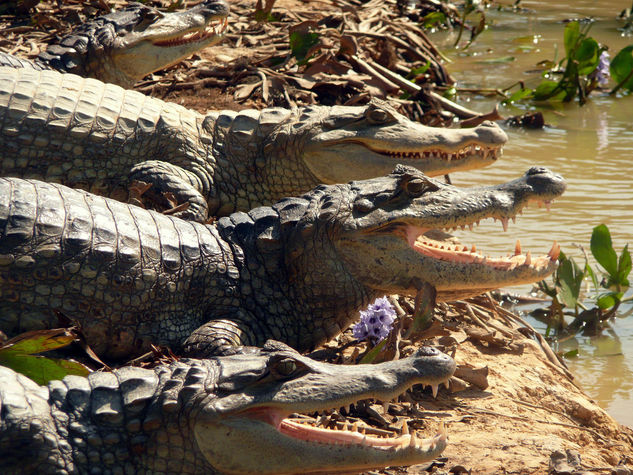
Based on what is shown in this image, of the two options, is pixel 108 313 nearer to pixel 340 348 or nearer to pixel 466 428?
pixel 340 348

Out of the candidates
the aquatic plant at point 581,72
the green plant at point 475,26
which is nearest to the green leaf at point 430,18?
the green plant at point 475,26

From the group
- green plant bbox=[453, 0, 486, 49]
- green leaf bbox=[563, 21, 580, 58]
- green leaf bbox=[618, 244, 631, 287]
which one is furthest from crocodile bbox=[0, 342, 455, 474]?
green plant bbox=[453, 0, 486, 49]

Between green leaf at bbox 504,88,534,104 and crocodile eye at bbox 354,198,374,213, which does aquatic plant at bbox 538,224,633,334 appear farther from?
green leaf at bbox 504,88,534,104

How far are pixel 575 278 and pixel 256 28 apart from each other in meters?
4.86

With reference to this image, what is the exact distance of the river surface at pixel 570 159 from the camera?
5.26 meters

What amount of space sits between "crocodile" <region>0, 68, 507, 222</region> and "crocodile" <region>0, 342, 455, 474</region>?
2.50 m

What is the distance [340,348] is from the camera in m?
4.34

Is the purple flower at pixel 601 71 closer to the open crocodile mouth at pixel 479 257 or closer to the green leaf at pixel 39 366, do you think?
the open crocodile mouth at pixel 479 257

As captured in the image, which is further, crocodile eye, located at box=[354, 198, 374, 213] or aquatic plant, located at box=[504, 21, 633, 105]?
aquatic plant, located at box=[504, 21, 633, 105]

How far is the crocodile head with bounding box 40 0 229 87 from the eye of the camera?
7.47 meters

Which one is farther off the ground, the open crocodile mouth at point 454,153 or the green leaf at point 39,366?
the open crocodile mouth at point 454,153

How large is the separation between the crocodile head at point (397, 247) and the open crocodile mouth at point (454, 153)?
1.40m

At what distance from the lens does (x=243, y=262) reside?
4191mm

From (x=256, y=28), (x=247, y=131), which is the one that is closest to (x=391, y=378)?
(x=247, y=131)
